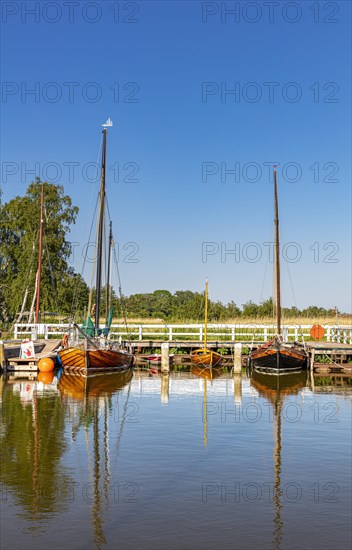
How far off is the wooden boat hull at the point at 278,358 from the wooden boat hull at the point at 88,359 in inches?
Answer: 311

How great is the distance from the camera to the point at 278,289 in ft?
125

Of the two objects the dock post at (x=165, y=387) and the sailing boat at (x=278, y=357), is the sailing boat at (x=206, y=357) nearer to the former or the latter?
the sailing boat at (x=278, y=357)

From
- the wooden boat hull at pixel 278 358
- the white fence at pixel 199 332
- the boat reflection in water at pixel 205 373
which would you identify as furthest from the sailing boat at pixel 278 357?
the white fence at pixel 199 332

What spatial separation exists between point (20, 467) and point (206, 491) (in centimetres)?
417

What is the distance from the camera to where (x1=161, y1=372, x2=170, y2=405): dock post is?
76.5 ft

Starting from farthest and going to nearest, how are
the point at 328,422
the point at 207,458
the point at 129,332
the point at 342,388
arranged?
the point at 129,332
the point at 342,388
the point at 328,422
the point at 207,458

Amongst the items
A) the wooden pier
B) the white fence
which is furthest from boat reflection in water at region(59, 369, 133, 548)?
the white fence

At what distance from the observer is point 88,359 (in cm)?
3105

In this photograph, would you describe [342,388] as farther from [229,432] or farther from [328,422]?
[229,432]

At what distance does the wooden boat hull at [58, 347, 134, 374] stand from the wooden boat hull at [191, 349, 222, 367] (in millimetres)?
5779

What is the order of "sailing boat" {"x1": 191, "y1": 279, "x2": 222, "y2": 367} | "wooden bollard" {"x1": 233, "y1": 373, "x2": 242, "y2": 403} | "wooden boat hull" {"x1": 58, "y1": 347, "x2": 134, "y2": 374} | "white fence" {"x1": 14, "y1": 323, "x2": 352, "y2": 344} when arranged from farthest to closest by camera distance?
"white fence" {"x1": 14, "y1": 323, "x2": 352, "y2": 344} < "sailing boat" {"x1": 191, "y1": 279, "x2": 222, "y2": 367} < "wooden boat hull" {"x1": 58, "y1": 347, "x2": 134, "y2": 374} < "wooden bollard" {"x1": 233, "y1": 373, "x2": 242, "y2": 403}

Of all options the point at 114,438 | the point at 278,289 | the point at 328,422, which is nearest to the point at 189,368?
the point at 278,289

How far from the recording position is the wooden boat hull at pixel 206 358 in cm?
3594

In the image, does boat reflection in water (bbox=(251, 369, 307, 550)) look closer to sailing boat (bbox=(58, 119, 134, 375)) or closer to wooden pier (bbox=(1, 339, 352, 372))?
wooden pier (bbox=(1, 339, 352, 372))
